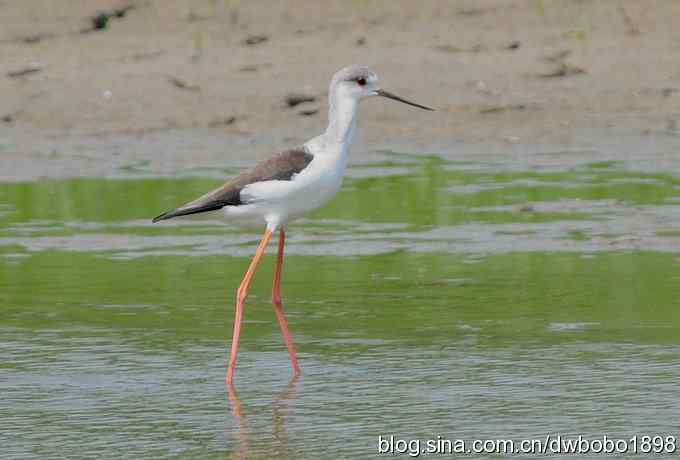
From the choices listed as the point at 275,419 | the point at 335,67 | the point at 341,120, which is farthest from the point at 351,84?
the point at 335,67

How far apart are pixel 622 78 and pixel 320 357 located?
30.8ft

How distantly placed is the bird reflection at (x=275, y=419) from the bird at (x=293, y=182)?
438mm

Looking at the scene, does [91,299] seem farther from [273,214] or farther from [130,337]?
[273,214]

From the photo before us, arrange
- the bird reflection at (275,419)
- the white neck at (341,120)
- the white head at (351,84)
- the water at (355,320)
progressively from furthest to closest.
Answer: the white head at (351,84)
the white neck at (341,120)
the water at (355,320)
the bird reflection at (275,419)

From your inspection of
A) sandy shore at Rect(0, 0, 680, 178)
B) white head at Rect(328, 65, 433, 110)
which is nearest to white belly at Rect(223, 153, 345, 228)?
white head at Rect(328, 65, 433, 110)

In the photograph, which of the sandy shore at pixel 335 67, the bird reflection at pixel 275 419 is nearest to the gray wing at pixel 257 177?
the bird reflection at pixel 275 419

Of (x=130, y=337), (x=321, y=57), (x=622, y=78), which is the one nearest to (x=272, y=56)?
(x=321, y=57)

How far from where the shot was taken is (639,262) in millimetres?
9664

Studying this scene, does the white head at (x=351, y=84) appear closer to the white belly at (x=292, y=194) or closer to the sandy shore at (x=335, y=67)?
the white belly at (x=292, y=194)

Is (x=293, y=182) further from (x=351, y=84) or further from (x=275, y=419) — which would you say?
(x=275, y=419)

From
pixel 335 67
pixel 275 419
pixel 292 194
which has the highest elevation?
pixel 335 67

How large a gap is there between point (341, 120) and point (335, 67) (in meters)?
9.28

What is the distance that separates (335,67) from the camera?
17.1m

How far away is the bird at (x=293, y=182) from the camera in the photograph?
7.70 metres
